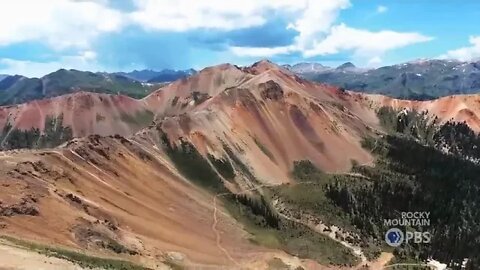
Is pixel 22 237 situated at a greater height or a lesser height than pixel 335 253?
greater

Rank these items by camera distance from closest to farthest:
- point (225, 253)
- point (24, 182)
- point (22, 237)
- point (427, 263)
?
point (22, 237), point (24, 182), point (225, 253), point (427, 263)

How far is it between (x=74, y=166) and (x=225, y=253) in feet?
160

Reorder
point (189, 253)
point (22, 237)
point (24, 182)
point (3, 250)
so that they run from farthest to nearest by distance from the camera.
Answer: point (189, 253) → point (24, 182) → point (22, 237) → point (3, 250)

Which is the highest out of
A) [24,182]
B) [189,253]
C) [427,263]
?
[24,182]

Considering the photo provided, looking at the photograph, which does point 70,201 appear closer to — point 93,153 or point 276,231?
point 93,153

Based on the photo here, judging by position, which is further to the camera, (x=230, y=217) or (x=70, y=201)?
(x=230, y=217)

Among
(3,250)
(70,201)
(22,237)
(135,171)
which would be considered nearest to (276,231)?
(135,171)

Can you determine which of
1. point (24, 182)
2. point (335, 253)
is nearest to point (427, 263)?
point (335, 253)

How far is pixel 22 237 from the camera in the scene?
110 meters

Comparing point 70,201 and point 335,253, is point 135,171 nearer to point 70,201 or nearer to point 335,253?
point 70,201

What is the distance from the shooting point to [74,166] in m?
163

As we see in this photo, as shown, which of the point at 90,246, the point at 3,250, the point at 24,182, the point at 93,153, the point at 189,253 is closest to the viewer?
the point at 3,250

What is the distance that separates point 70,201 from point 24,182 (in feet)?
38.1

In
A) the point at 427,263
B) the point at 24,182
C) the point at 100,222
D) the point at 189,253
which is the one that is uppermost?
the point at 24,182
